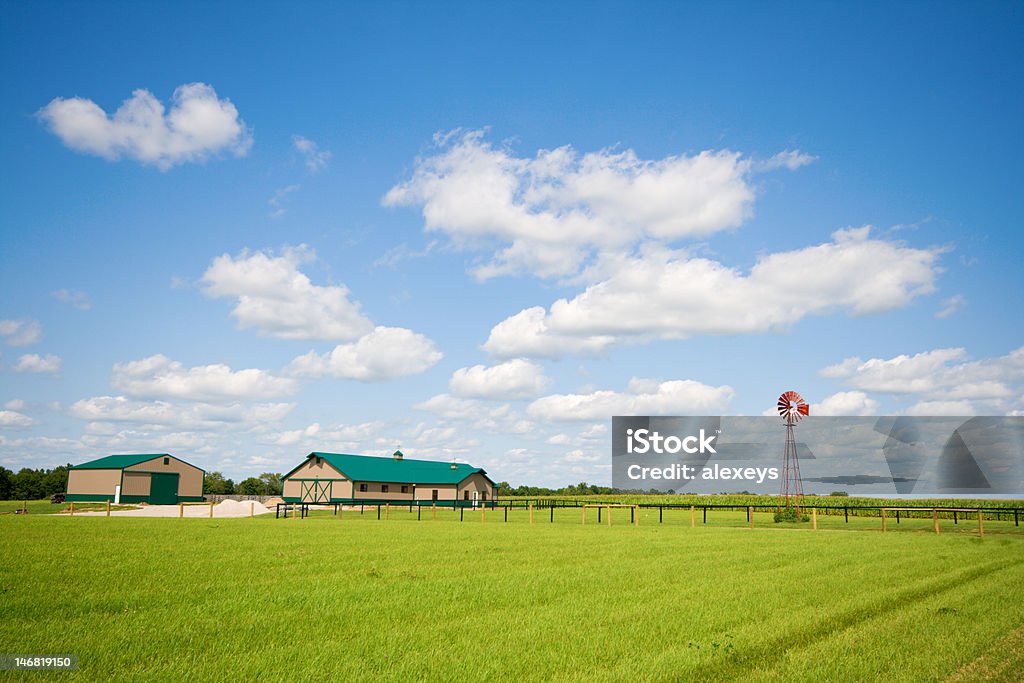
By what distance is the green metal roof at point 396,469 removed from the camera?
80.4 metres

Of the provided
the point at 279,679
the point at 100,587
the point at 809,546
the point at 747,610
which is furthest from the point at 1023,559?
the point at 100,587

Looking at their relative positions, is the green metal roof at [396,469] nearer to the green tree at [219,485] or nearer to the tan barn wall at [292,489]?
the tan barn wall at [292,489]

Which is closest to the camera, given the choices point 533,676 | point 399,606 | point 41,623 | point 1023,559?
point 533,676

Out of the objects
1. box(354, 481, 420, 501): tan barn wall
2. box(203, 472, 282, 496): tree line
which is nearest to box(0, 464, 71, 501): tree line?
box(203, 472, 282, 496): tree line

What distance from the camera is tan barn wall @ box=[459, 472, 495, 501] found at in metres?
90.4

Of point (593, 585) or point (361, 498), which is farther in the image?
point (361, 498)

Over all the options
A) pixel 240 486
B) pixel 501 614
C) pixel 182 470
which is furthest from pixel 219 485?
pixel 501 614

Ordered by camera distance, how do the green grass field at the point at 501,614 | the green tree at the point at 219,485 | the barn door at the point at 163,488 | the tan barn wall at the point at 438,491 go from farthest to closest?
the green tree at the point at 219,485 → the tan barn wall at the point at 438,491 → the barn door at the point at 163,488 → the green grass field at the point at 501,614

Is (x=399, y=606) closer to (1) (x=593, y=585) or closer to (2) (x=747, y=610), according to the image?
(1) (x=593, y=585)

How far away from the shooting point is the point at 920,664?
10391mm

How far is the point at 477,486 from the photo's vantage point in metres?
93.9

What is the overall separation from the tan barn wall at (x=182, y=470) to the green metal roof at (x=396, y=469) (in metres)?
9.69

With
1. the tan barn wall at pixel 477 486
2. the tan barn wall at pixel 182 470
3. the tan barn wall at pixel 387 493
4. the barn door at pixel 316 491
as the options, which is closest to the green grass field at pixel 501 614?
the barn door at pixel 316 491

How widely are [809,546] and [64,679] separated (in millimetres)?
25815
